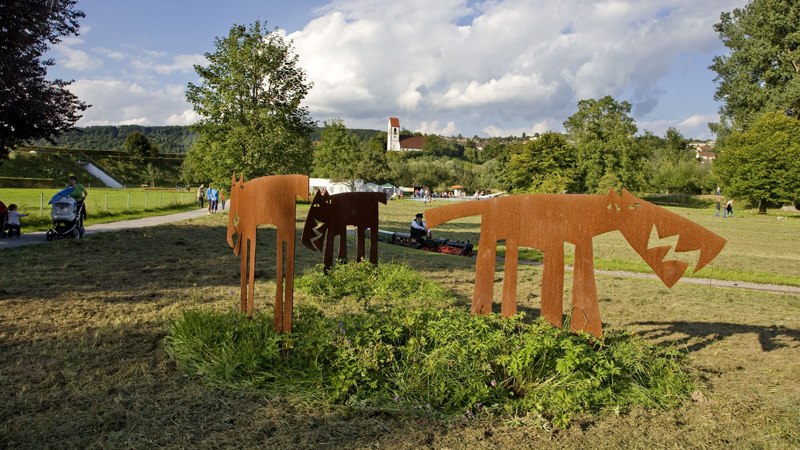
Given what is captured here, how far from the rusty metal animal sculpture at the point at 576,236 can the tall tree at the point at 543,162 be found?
2078 inches

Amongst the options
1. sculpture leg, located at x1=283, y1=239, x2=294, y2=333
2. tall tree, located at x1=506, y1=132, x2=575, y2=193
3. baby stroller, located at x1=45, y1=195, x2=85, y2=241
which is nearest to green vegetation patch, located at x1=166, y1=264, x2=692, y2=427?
sculpture leg, located at x1=283, y1=239, x2=294, y2=333

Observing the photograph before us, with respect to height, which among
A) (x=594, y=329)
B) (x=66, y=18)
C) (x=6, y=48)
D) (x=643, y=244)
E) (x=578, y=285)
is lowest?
(x=594, y=329)

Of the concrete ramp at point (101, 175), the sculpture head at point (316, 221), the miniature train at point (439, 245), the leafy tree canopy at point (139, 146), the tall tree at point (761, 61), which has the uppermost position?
the tall tree at point (761, 61)

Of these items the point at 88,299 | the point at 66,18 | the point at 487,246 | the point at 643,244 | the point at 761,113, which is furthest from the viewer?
the point at 761,113

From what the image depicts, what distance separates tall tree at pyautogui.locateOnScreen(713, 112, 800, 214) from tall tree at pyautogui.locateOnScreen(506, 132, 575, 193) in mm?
15359

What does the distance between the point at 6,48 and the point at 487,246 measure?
12.9 m

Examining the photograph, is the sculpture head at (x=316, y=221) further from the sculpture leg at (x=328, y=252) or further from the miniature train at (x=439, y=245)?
the miniature train at (x=439, y=245)

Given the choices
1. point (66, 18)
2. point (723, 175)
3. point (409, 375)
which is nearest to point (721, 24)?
point (723, 175)

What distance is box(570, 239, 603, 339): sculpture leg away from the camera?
571cm

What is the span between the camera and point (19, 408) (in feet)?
14.5

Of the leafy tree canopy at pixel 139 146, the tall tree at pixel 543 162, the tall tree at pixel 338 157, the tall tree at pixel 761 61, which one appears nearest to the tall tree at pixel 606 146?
the tall tree at pixel 543 162

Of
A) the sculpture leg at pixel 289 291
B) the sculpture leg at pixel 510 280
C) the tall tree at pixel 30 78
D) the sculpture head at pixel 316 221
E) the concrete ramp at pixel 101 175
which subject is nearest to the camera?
the sculpture leg at pixel 289 291

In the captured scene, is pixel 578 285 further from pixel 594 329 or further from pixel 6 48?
pixel 6 48

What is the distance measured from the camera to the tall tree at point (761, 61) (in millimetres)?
46000
